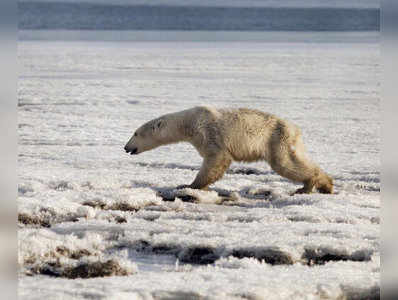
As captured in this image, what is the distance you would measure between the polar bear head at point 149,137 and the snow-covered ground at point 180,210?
386mm

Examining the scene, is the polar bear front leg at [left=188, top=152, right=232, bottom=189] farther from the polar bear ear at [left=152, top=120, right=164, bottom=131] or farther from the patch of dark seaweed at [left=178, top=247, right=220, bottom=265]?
the patch of dark seaweed at [left=178, top=247, right=220, bottom=265]

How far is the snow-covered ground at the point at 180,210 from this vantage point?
401cm

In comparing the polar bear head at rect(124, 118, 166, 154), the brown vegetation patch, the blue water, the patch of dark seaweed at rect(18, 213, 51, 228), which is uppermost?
the blue water

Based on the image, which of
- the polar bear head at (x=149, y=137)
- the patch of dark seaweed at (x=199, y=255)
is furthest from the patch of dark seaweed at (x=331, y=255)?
the polar bear head at (x=149, y=137)

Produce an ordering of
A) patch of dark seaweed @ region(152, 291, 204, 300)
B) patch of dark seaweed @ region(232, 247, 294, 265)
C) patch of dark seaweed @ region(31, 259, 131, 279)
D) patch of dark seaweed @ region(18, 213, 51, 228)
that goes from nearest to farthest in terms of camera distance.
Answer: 1. patch of dark seaweed @ region(152, 291, 204, 300)
2. patch of dark seaweed @ region(31, 259, 131, 279)
3. patch of dark seaweed @ region(232, 247, 294, 265)
4. patch of dark seaweed @ region(18, 213, 51, 228)

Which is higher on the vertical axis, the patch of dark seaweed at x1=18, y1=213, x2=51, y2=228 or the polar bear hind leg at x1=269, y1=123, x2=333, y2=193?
the polar bear hind leg at x1=269, y1=123, x2=333, y2=193

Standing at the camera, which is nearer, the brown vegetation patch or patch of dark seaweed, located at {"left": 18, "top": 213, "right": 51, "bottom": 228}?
the brown vegetation patch

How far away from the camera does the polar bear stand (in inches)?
268

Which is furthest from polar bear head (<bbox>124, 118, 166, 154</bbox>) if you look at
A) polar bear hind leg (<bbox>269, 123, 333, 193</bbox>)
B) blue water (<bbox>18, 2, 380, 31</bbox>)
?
blue water (<bbox>18, 2, 380, 31</bbox>)

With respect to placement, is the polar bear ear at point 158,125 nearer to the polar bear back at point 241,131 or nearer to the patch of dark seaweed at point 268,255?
the polar bear back at point 241,131

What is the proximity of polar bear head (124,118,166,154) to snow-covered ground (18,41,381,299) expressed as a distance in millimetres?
386

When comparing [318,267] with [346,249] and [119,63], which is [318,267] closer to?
[346,249]

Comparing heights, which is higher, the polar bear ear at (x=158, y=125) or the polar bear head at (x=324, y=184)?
the polar bear ear at (x=158, y=125)

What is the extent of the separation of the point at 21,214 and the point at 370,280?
10.1 feet
